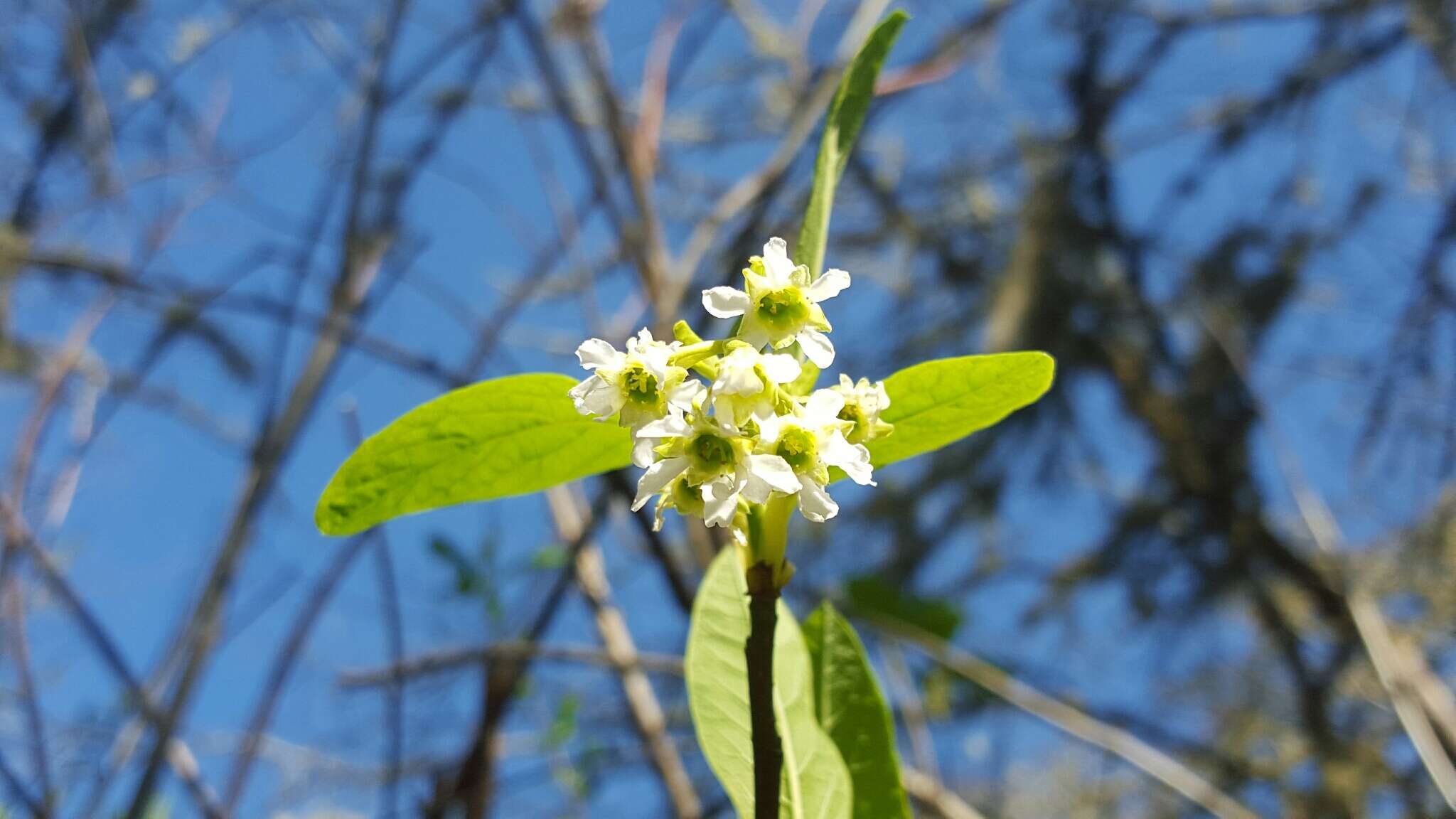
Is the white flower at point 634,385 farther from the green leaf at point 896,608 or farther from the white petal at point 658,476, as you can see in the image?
the green leaf at point 896,608

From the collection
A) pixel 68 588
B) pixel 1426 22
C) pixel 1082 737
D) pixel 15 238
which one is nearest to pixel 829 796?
pixel 1082 737

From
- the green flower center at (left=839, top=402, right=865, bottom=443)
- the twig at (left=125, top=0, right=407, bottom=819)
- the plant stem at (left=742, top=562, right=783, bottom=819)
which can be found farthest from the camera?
the twig at (left=125, top=0, right=407, bottom=819)

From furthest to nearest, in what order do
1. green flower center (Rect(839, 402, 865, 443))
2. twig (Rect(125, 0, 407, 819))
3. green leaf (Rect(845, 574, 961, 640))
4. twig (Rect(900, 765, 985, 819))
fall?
green leaf (Rect(845, 574, 961, 640)) → twig (Rect(900, 765, 985, 819)) → twig (Rect(125, 0, 407, 819)) → green flower center (Rect(839, 402, 865, 443))

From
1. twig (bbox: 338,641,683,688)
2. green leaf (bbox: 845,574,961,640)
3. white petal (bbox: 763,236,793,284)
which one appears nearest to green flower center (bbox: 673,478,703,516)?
white petal (bbox: 763,236,793,284)

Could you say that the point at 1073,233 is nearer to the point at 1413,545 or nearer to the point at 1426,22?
the point at 1426,22

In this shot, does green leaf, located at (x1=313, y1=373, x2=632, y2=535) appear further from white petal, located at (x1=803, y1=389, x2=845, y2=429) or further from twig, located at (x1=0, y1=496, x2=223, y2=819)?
twig, located at (x1=0, y1=496, x2=223, y2=819)
